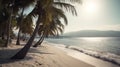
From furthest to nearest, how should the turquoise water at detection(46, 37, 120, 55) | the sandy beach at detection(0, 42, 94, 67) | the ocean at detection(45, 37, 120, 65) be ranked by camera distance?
the turquoise water at detection(46, 37, 120, 55), the ocean at detection(45, 37, 120, 65), the sandy beach at detection(0, 42, 94, 67)

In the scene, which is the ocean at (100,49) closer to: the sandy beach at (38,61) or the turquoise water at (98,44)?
the turquoise water at (98,44)

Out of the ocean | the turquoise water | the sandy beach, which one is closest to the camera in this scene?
the sandy beach

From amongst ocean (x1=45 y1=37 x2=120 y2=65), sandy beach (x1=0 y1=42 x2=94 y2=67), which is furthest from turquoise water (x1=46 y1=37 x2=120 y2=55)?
sandy beach (x1=0 y1=42 x2=94 y2=67)

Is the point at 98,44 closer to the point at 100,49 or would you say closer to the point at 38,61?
the point at 100,49

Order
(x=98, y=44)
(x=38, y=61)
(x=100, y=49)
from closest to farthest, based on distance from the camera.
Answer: (x=38, y=61) → (x=100, y=49) → (x=98, y=44)

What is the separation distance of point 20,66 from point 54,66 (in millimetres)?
2101

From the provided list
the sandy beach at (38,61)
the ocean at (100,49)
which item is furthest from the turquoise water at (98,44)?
the sandy beach at (38,61)

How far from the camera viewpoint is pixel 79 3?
930 centimetres

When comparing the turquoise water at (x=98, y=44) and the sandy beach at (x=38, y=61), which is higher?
the sandy beach at (x=38, y=61)

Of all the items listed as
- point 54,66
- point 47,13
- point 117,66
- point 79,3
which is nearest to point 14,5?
point 47,13

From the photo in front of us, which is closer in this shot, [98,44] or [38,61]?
[38,61]

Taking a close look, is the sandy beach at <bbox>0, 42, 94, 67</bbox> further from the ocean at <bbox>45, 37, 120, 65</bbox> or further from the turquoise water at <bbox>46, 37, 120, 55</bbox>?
the turquoise water at <bbox>46, 37, 120, 55</bbox>

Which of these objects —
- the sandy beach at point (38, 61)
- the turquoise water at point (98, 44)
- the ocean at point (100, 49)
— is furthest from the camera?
the turquoise water at point (98, 44)

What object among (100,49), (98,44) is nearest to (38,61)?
(100,49)
